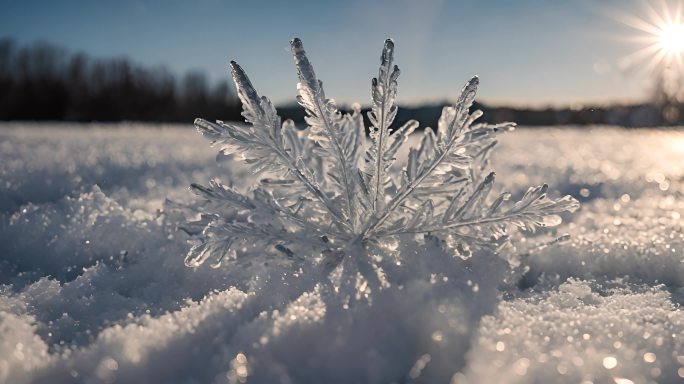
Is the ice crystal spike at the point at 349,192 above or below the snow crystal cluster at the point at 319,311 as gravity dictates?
above

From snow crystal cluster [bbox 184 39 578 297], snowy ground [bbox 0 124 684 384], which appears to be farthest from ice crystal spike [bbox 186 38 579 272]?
snowy ground [bbox 0 124 684 384]

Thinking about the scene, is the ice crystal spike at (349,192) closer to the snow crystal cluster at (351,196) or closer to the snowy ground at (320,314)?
the snow crystal cluster at (351,196)

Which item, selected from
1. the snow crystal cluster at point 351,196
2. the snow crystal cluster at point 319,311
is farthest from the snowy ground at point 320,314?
the snow crystal cluster at point 351,196

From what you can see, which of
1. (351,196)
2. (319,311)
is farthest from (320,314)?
(351,196)

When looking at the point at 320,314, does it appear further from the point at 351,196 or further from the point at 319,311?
the point at 351,196

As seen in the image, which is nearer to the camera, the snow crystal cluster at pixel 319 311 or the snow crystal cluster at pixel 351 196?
the snow crystal cluster at pixel 319 311

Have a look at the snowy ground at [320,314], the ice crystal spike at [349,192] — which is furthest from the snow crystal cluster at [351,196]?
the snowy ground at [320,314]

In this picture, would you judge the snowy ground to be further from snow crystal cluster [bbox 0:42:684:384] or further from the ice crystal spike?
the ice crystal spike

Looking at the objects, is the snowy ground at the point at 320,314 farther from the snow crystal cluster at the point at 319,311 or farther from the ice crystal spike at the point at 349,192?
the ice crystal spike at the point at 349,192
